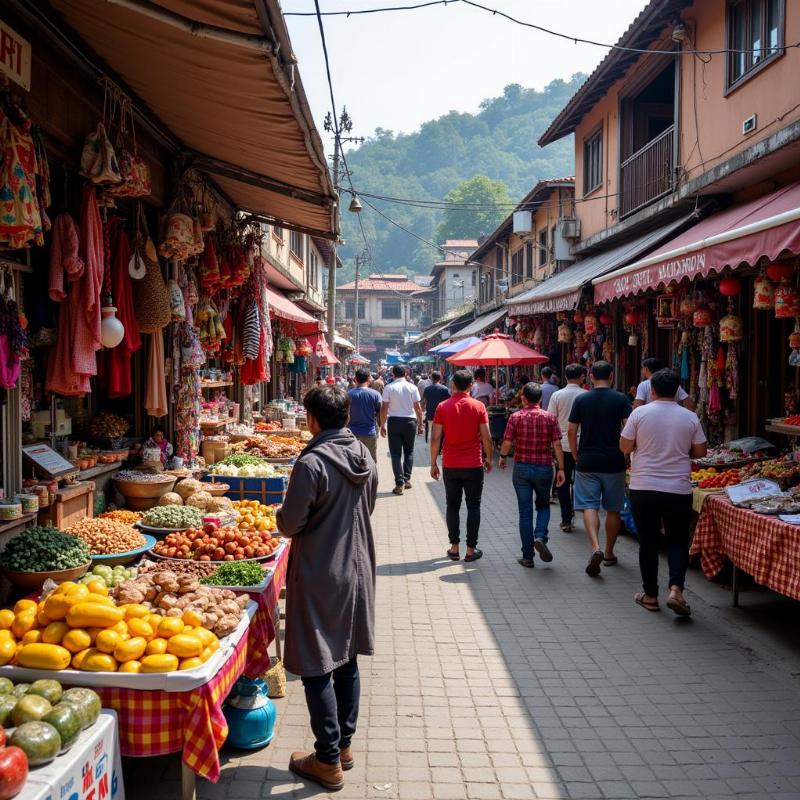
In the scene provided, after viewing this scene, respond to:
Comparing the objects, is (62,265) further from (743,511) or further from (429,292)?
(429,292)

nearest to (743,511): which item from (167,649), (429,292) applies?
(167,649)

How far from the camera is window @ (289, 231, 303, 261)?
24.8m

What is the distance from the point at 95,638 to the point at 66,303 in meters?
2.76

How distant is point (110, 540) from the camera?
5.28 meters

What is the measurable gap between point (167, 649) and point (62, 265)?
2.95m

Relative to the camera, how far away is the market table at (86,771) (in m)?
2.65

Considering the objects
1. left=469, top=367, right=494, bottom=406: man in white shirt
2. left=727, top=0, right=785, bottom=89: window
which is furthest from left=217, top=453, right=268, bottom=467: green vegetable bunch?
left=469, top=367, right=494, bottom=406: man in white shirt

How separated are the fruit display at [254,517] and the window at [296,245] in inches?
722

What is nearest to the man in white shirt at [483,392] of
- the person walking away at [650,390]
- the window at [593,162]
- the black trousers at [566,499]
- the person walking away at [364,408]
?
the window at [593,162]

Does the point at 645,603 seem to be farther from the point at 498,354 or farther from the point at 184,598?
the point at 498,354

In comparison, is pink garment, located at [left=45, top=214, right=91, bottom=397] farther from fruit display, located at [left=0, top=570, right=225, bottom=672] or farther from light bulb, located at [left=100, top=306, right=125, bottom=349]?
fruit display, located at [left=0, top=570, right=225, bottom=672]

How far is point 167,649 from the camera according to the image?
138 inches

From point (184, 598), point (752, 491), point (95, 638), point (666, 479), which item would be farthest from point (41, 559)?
point (752, 491)

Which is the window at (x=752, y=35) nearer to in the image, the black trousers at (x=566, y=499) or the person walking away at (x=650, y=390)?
the person walking away at (x=650, y=390)
